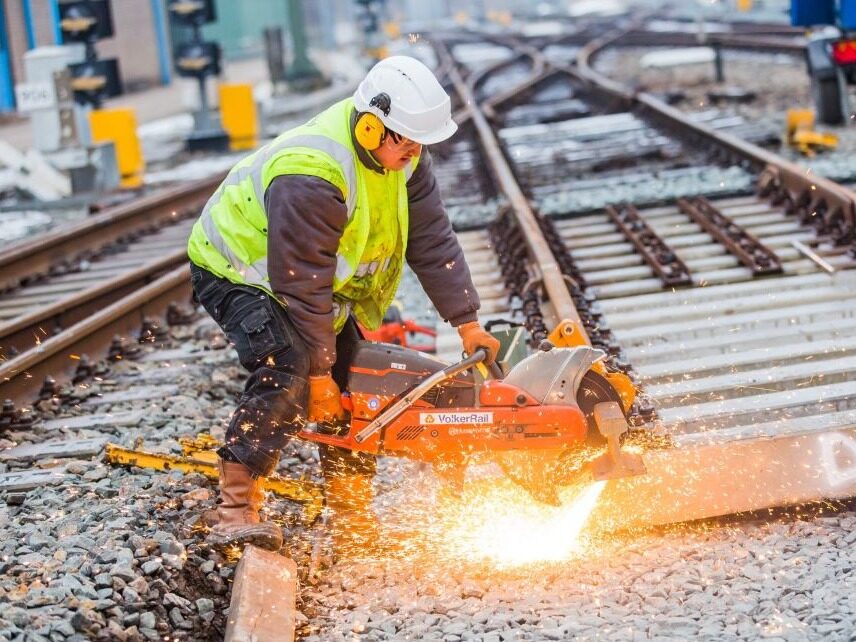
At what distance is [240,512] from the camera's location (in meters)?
4.45

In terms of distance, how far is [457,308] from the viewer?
15.5ft

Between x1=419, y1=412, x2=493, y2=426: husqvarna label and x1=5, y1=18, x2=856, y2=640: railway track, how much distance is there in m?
0.54

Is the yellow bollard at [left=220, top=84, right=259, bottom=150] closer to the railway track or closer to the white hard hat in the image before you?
the railway track

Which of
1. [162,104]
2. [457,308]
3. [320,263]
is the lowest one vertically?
[162,104]

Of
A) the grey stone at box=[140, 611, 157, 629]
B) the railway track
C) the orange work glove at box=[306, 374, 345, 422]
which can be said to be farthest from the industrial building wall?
the grey stone at box=[140, 611, 157, 629]

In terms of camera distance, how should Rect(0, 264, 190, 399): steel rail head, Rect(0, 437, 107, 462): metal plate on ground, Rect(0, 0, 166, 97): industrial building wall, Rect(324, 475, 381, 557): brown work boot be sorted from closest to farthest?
Rect(324, 475, 381, 557): brown work boot → Rect(0, 437, 107, 462): metal plate on ground → Rect(0, 264, 190, 399): steel rail head → Rect(0, 0, 166, 97): industrial building wall

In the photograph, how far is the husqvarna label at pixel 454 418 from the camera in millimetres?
4414

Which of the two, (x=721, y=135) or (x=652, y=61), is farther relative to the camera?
(x=652, y=61)

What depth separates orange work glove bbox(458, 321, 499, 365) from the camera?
4.58 m

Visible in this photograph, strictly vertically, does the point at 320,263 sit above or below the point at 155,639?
above

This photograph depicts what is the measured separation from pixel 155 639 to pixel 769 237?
5.21 meters

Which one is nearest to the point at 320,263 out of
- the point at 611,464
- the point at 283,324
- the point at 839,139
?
the point at 283,324

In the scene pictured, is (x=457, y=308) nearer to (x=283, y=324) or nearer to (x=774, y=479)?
(x=283, y=324)

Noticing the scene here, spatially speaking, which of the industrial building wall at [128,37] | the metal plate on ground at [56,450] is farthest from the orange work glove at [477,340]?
the industrial building wall at [128,37]
